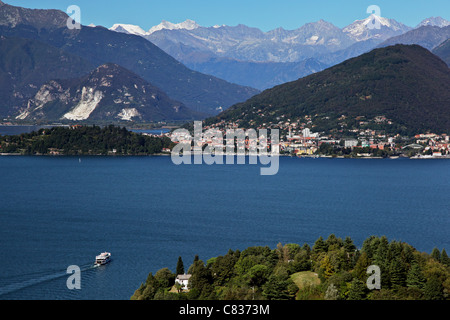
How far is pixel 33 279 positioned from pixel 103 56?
165 metres

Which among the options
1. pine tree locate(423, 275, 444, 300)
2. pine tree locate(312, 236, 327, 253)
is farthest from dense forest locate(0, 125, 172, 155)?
pine tree locate(423, 275, 444, 300)

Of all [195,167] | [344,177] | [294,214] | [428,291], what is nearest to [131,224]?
[294,214]

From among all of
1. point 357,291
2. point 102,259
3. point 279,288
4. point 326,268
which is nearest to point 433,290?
point 357,291

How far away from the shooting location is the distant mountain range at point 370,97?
223 feet

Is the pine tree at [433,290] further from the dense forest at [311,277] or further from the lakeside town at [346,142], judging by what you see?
the lakeside town at [346,142]

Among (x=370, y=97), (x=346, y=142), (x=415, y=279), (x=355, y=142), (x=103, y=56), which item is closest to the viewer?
(x=415, y=279)

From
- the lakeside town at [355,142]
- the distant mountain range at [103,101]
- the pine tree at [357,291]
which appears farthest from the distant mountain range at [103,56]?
the pine tree at [357,291]

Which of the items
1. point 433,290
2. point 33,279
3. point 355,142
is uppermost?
point 355,142

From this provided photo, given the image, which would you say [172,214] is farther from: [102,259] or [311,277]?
[311,277]

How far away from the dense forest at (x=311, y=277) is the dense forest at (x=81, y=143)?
41356 mm

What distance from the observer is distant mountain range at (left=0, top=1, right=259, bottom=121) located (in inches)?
6142

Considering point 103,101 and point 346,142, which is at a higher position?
point 103,101

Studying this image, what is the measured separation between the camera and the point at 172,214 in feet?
88.6

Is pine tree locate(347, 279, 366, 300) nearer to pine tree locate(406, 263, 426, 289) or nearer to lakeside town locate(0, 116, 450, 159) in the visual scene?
pine tree locate(406, 263, 426, 289)
